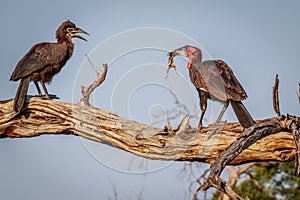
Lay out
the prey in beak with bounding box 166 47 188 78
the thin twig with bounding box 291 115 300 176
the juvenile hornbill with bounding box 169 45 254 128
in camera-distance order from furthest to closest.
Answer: the prey in beak with bounding box 166 47 188 78 < the juvenile hornbill with bounding box 169 45 254 128 < the thin twig with bounding box 291 115 300 176

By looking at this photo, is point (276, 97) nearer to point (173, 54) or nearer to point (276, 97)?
point (276, 97)

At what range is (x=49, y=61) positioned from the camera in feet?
22.8

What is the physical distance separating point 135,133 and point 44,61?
173cm

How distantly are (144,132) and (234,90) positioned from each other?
1079 millimetres

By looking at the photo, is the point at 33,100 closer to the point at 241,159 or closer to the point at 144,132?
the point at 144,132

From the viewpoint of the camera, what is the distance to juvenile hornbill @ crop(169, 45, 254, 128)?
597 cm

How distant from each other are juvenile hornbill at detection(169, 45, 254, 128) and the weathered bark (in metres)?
0.24

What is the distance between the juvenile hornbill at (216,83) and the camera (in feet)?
19.6

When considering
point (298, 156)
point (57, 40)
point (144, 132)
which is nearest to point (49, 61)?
point (57, 40)

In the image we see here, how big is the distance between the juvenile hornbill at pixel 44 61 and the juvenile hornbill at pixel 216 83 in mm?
1443

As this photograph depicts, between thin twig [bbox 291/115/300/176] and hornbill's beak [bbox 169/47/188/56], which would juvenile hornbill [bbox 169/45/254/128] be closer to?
hornbill's beak [bbox 169/47/188/56]

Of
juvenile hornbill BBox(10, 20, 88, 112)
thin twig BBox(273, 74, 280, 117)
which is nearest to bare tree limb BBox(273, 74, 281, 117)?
thin twig BBox(273, 74, 280, 117)

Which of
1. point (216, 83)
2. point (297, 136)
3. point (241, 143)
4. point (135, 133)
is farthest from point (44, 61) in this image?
point (297, 136)

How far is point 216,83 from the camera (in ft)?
20.6
